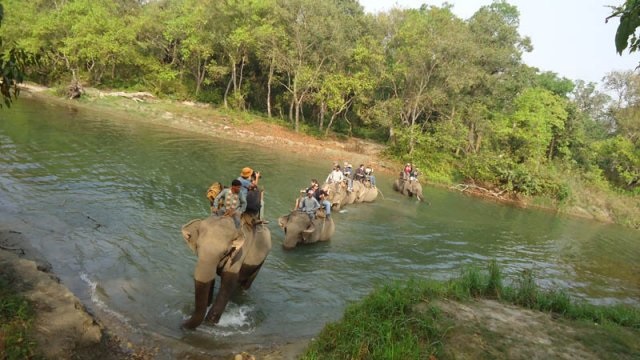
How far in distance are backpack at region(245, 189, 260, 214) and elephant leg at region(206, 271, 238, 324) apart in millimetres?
1642

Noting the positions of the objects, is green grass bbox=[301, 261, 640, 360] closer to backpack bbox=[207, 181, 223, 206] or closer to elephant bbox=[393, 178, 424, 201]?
backpack bbox=[207, 181, 223, 206]

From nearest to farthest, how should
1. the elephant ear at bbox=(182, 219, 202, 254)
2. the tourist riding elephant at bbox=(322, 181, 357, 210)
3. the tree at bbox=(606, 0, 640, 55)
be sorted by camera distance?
the tree at bbox=(606, 0, 640, 55) → the elephant ear at bbox=(182, 219, 202, 254) → the tourist riding elephant at bbox=(322, 181, 357, 210)

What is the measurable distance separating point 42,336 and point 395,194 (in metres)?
24.0

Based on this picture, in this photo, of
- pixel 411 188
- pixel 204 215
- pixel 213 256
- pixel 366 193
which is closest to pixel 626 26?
pixel 213 256

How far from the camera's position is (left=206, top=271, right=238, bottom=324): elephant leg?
8680 millimetres

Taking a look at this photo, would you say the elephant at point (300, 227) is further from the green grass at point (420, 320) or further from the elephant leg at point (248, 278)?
the green grass at point (420, 320)

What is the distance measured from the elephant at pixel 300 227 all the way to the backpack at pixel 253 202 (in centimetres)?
397

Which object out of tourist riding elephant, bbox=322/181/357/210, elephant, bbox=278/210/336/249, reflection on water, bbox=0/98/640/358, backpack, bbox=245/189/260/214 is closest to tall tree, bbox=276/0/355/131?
reflection on water, bbox=0/98/640/358

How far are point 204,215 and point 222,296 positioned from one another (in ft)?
25.3

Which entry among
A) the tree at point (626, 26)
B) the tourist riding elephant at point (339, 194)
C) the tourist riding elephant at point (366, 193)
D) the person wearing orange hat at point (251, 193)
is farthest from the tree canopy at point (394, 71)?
the tree at point (626, 26)

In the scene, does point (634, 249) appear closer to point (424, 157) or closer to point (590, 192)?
point (590, 192)

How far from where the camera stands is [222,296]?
28.6ft

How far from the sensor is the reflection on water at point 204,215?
378 inches

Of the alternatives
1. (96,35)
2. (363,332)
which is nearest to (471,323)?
(363,332)
